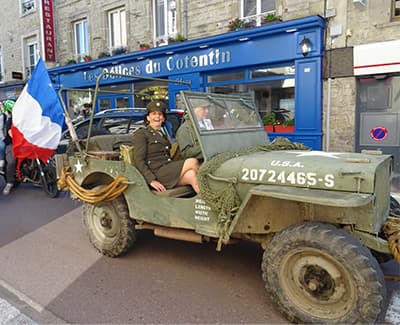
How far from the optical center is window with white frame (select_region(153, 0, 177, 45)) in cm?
1201

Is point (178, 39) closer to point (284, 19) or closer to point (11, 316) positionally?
point (284, 19)

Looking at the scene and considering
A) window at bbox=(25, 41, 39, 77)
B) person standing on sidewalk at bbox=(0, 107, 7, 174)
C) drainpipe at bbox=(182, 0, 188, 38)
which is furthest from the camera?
window at bbox=(25, 41, 39, 77)

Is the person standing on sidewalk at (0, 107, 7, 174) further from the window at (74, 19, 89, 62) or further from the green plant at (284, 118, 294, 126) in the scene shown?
the window at (74, 19, 89, 62)

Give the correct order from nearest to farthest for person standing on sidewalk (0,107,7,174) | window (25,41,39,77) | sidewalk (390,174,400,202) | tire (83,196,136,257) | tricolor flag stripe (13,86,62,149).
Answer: tire (83,196,136,257) → tricolor flag stripe (13,86,62,149) → sidewalk (390,174,400,202) → person standing on sidewalk (0,107,7,174) → window (25,41,39,77)

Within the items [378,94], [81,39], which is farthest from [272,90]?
[81,39]

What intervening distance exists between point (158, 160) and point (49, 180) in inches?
166

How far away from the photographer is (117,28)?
13711mm

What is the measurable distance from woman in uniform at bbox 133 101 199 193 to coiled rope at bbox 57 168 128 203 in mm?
283

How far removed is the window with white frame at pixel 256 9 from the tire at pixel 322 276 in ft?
28.3

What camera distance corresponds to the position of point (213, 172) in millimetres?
3248

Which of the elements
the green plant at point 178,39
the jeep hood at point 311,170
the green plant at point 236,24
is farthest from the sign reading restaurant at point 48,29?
the jeep hood at point 311,170

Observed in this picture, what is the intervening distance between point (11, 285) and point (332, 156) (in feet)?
10.8

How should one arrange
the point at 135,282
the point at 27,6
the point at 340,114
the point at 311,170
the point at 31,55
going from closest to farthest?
the point at 311,170, the point at 135,282, the point at 340,114, the point at 27,6, the point at 31,55

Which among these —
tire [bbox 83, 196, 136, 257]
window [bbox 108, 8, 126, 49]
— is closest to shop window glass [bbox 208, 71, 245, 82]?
window [bbox 108, 8, 126, 49]
